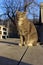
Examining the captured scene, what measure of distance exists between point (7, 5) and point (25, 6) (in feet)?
9.10

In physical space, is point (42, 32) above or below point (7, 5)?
below

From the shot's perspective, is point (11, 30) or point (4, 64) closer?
point (4, 64)

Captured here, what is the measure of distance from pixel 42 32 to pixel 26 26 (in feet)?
27.5

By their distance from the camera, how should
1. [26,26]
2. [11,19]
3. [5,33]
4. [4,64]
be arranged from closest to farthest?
[4,64] < [26,26] < [5,33] < [11,19]

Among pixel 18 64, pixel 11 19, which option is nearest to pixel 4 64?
pixel 18 64

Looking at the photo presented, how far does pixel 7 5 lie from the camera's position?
33031 mm

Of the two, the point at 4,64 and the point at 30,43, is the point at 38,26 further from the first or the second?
the point at 4,64

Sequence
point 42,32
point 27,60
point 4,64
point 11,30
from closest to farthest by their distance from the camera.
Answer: point 4,64
point 27,60
point 42,32
point 11,30

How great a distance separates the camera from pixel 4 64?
18.1 feet

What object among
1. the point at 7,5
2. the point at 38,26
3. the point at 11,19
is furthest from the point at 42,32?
the point at 7,5

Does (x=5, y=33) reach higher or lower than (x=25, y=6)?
lower

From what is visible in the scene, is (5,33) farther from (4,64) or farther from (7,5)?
(4,64)

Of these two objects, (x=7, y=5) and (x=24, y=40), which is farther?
(x=7, y=5)

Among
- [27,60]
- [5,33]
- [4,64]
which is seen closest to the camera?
[4,64]
